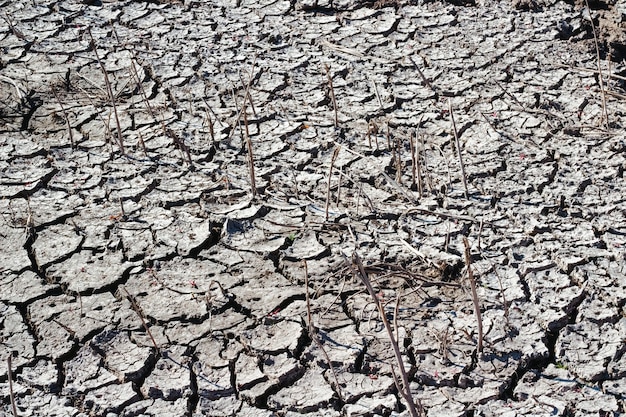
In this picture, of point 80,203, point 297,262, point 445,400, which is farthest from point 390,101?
point 445,400

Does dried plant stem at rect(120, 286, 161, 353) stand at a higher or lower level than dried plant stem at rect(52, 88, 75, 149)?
lower

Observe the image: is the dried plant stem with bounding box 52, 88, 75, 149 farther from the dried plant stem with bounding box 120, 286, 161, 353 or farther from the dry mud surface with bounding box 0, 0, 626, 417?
the dried plant stem with bounding box 120, 286, 161, 353

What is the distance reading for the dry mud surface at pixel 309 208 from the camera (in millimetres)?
2645

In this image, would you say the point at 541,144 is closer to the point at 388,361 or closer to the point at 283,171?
A: the point at 283,171

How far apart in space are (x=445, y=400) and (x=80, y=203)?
5.51 ft

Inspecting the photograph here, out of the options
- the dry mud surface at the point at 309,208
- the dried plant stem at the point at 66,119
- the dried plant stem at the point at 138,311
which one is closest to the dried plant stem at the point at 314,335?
the dry mud surface at the point at 309,208

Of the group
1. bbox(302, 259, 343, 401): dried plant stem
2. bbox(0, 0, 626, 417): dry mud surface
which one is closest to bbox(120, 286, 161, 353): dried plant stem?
bbox(0, 0, 626, 417): dry mud surface

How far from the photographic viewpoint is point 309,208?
3320 millimetres

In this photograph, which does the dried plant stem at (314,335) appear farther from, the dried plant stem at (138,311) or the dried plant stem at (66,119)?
the dried plant stem at (66,119)

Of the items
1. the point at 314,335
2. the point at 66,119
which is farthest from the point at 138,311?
the point at 66,119

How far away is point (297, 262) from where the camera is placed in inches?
121

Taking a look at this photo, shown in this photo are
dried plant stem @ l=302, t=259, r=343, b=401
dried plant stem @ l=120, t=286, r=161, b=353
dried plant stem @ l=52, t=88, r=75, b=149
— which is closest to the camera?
dried plant stem @ l=302, t=259, r=343, b=401

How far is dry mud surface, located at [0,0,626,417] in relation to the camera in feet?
8.68

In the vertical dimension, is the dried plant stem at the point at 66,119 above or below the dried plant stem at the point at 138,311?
above
